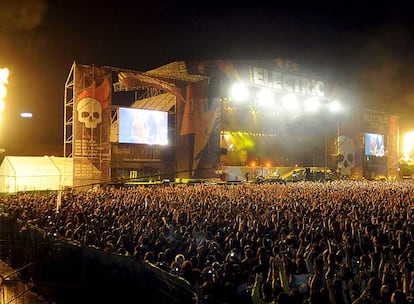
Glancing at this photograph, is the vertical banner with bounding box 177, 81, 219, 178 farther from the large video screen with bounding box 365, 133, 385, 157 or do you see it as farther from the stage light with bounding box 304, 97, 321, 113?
the large video screen with bounding box 365, 133, 385, 157

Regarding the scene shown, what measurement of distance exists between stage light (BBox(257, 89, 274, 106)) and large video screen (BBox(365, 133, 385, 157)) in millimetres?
13211

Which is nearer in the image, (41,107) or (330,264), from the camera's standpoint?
(330,264)

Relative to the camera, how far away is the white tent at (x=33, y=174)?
73.9ft

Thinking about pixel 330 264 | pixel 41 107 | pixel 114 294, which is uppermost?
pixel 41 107

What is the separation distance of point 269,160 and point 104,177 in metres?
19.5

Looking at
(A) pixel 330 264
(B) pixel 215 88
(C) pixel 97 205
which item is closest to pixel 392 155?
(B) pixel 215 88

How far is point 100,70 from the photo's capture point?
25.8m

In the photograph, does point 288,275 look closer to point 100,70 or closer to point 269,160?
point 100,70

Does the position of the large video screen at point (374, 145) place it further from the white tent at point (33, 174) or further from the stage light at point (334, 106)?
the white tent at point (33, 174)

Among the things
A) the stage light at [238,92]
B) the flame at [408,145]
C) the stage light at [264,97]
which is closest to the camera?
the stage light at [238,92]

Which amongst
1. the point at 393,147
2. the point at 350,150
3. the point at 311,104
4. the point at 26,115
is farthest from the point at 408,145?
the point at 26,115

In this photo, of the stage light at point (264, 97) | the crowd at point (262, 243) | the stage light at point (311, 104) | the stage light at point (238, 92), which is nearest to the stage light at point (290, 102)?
the stage light at point (311, 104)

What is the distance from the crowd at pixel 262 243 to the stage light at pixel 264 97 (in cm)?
2018

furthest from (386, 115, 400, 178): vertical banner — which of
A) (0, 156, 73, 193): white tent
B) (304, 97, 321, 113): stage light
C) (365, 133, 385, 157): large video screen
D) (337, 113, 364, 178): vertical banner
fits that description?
(0, 156, 73, 193): white tent
